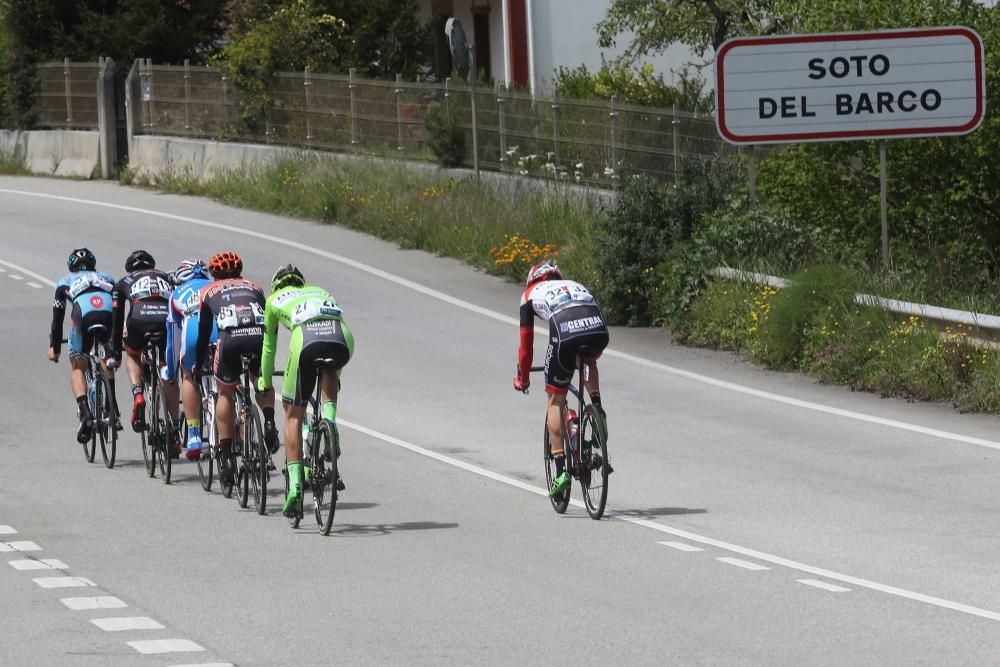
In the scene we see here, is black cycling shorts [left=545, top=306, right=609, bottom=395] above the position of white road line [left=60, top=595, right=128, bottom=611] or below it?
above

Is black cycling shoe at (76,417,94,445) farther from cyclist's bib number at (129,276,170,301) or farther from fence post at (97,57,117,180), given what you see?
fence post at (97,57,117,180)

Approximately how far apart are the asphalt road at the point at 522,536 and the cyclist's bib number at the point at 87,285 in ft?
4.76

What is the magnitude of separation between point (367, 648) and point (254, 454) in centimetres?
457

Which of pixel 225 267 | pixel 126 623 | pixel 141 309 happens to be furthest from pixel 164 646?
pixel 141 309

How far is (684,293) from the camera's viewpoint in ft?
68.8

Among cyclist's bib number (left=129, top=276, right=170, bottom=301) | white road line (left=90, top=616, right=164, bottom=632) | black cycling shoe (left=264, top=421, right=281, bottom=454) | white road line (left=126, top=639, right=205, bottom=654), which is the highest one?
cyclist's bib number (left=129, top=276, right=170, bottom=301)

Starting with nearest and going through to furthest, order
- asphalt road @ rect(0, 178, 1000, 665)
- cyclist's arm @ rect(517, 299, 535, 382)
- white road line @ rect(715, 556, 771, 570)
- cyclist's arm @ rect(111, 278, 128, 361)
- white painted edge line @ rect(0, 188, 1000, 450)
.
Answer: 1. asphalt road @ rect(0, 178, 1000, 665)
2. white road line @ rect(715, 556, 771, 570)
3. cyclist's arm @ rect(517, 299, 535, 382)
4. cyclist's arm @ rect(111, 278, 128, 361)
5. white painted edge line @ rect(0, 188, 1000, 450)

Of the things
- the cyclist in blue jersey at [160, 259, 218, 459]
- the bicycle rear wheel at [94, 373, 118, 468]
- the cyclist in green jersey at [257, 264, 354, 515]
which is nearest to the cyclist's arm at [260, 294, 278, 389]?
the cyclist in green jersey at [257, 264, 354, 515]

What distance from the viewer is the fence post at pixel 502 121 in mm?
29952

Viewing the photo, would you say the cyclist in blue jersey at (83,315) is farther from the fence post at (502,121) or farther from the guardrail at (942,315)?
the fence post at (502,121)

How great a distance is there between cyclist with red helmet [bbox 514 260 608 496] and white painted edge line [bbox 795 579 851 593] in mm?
2673

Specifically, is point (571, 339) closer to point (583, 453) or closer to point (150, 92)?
point (583, 453)

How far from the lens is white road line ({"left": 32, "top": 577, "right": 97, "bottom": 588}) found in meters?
10.4

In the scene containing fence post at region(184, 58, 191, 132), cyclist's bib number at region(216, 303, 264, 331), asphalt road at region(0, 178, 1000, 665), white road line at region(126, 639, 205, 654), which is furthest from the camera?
fence post at region(184, 58, 191, 132)
